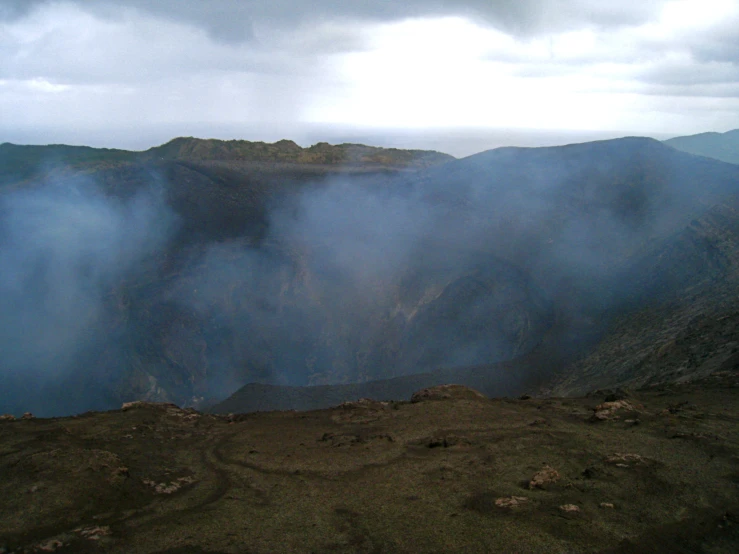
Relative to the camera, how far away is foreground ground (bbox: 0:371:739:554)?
762cm

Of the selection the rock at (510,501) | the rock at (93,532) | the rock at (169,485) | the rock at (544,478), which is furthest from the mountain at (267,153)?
the rock at (93,532)

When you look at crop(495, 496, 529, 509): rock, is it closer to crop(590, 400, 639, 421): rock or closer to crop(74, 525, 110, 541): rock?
crop(590, 400, 639, 421): rock

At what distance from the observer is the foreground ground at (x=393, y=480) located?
762 centimetres

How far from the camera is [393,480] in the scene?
9.59 metres

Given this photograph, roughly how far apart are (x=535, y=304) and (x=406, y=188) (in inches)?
685

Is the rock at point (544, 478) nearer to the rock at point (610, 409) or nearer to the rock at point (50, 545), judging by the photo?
the rock at point (610, 409)

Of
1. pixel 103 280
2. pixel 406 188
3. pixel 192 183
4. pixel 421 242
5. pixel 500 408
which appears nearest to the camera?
pixel 500 408

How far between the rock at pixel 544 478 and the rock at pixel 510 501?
474 millimetres

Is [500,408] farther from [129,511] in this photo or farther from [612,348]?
[612,348]

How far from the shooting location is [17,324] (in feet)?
94.4

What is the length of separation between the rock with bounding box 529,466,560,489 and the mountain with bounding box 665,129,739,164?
7114 centimetres

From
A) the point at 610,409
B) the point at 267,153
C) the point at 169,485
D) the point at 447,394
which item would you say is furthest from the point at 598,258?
the point at 267,153

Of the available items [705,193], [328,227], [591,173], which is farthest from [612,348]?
[328,227]

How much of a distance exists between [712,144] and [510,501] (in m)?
78.8
